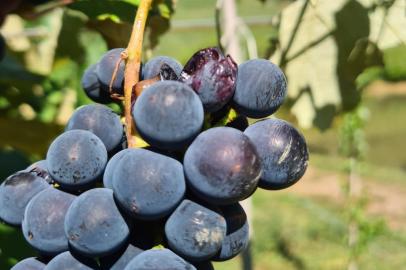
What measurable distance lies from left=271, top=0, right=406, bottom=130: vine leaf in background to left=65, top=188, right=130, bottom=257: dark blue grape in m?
0.61

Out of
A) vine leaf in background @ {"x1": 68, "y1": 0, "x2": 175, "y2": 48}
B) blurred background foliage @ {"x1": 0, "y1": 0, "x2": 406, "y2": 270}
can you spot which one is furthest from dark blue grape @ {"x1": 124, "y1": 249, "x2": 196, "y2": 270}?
vine leaf in background @ {"x1": 68, "y1": 0, "x2": 175, "y2": 48}

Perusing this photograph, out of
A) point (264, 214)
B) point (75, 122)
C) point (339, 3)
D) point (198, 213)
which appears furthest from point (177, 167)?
point (264, 214)

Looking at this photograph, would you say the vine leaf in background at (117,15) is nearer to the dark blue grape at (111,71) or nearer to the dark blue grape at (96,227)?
the dark blue grape at (111,71)

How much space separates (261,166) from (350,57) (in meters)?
0.63

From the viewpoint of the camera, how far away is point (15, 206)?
70 cm

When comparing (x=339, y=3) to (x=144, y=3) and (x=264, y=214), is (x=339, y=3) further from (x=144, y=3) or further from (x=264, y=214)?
(x=264, y=214)

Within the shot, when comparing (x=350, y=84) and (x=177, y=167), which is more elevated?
(x=177, y=167)

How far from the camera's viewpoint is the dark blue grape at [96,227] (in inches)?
23.8

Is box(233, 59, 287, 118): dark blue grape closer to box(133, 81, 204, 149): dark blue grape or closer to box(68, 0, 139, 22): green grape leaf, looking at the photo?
box(133, 81, 204, 149): dark blue grape

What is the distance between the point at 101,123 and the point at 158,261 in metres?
0.17

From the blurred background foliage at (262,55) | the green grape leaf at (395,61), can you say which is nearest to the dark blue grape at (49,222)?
the blurred background foliage at (262,55)

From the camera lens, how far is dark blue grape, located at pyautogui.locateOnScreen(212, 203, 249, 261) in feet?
2.09

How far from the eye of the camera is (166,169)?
0.58 m

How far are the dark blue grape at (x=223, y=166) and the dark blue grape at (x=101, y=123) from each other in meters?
Answer: 0.12
